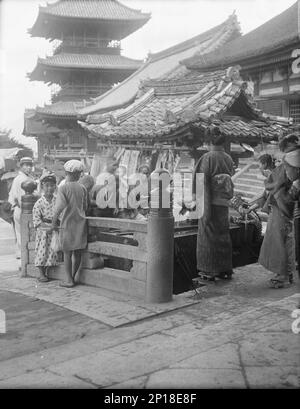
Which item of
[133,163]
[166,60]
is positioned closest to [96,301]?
[133,163]

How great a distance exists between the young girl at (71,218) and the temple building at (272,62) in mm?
7634

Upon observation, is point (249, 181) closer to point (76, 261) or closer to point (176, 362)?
point (76, 261)

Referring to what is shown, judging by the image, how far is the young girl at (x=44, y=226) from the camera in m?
6.25

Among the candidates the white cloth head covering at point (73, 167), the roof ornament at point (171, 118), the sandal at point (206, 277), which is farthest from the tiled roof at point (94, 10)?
the sandal at point (206, 277)

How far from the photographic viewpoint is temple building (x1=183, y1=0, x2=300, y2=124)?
12.1 meters

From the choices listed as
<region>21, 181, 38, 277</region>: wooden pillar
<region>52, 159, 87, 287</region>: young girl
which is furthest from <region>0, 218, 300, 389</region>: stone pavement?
<region>21, 181, 38, 277</region>: wooden pillar

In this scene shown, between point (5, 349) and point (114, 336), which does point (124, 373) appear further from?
point (5, 349)

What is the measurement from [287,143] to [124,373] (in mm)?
2981

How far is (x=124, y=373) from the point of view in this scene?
130 inches

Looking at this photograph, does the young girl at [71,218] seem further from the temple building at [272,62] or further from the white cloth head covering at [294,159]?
the temple building at [272,62]

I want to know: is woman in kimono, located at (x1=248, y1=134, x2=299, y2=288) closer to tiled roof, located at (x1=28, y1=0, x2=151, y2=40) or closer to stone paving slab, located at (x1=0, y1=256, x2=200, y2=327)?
stone paving slab, located at (x1=0, y1=256, x2=200, y2=327)

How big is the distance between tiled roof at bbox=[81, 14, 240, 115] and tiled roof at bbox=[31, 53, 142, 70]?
179 centimetres

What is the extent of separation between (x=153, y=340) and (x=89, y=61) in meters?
26.1

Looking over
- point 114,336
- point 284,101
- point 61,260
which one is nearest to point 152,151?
point 61,260
